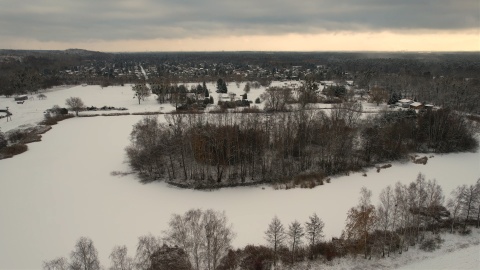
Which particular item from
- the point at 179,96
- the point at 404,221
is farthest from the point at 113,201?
the point at 179,96

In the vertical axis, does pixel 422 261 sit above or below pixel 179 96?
below

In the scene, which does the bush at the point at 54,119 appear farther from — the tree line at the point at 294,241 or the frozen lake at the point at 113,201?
the tree line at the point at 294,241

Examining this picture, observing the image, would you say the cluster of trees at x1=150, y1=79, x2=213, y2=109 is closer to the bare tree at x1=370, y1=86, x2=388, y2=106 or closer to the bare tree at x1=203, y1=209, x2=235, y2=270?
the bare tree at x1=370, y1=86, x2=388, y2=106

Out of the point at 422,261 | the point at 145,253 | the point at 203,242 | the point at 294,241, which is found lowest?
the point at 422,261

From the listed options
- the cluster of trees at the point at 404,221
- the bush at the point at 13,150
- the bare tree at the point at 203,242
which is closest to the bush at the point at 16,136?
the bush at the point at 13,150

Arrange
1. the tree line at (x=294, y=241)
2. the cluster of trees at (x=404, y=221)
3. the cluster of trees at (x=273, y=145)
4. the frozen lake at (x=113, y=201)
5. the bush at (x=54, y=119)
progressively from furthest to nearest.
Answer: the bush at (x=54, y=119) → the cluster of trees at (x=273, y=145) → the frozen lake at (x=113, y=201) → the cluster of trees at (x=404, y=221) → the tree line at (x=294, y=241)

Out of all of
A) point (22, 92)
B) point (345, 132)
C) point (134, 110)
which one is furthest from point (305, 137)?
point (22, 92)

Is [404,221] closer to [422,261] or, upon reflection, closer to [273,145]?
[422,261]

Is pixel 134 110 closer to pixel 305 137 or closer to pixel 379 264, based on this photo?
pixel 305 137

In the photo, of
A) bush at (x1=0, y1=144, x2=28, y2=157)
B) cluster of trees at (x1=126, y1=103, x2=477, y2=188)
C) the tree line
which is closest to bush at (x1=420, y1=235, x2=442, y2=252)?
the tree line
